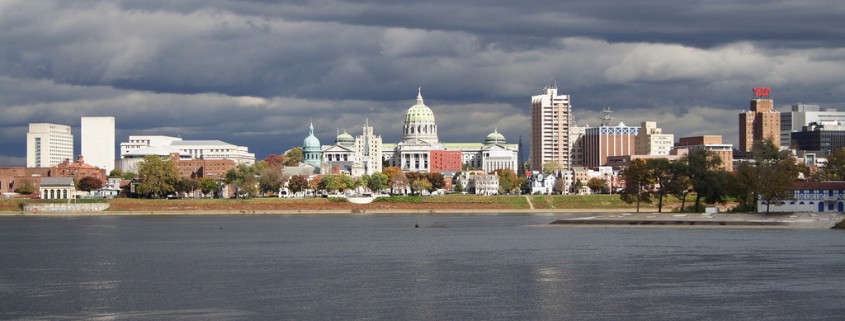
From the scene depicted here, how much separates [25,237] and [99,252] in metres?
25.5

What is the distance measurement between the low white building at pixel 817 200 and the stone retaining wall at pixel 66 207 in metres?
94.9

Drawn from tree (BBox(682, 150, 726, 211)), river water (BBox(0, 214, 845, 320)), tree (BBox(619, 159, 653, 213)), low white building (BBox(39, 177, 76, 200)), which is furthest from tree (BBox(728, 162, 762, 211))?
low white building (BBox(39, 177, 76, 200))

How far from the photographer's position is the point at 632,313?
5162 cm

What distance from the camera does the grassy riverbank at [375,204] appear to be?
177875mm

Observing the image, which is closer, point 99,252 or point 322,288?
point 322,288

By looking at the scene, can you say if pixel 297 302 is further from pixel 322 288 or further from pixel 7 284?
pixel 7 284

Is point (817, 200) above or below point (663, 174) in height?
below

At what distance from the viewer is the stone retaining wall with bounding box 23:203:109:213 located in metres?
178

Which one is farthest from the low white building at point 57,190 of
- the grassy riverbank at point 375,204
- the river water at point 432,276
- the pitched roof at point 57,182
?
the river water at point 432,276

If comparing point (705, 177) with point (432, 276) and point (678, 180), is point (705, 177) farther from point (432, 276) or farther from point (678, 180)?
point (432, 276)

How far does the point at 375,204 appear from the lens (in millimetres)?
188125

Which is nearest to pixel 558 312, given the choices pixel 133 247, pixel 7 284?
pixel 7 284

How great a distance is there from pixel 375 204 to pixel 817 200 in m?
77.0

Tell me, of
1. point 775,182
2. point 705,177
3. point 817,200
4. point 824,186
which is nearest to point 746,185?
point 775,182
